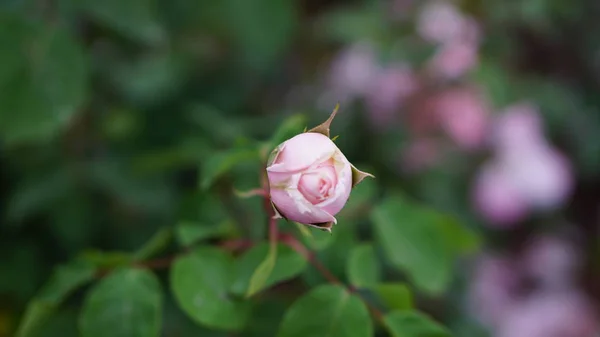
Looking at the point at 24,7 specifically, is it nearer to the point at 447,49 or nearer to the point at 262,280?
the point at 262,280

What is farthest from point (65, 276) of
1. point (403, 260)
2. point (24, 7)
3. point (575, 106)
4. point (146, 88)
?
point (575, 106)

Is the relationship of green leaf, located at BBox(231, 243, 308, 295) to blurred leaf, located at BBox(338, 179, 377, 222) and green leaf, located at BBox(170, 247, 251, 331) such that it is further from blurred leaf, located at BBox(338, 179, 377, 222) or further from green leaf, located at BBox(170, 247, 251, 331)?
blurred leaf, located at BBox(338, 179, 377, 222)

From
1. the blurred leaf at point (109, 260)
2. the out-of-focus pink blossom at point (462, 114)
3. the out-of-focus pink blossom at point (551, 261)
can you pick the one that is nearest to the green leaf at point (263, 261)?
the blurred leaf at point (109, 260)

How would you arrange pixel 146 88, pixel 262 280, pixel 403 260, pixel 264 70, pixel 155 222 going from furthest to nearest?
1. pixel 264 70
2. pixel 146 88
3. pixel 155 222
4. pixel 403 260
5. pixel 262 280

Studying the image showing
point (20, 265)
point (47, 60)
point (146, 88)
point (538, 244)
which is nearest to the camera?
point (47, 60)

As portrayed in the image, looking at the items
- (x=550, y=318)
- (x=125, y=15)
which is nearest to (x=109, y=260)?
(x=125, y=15)
